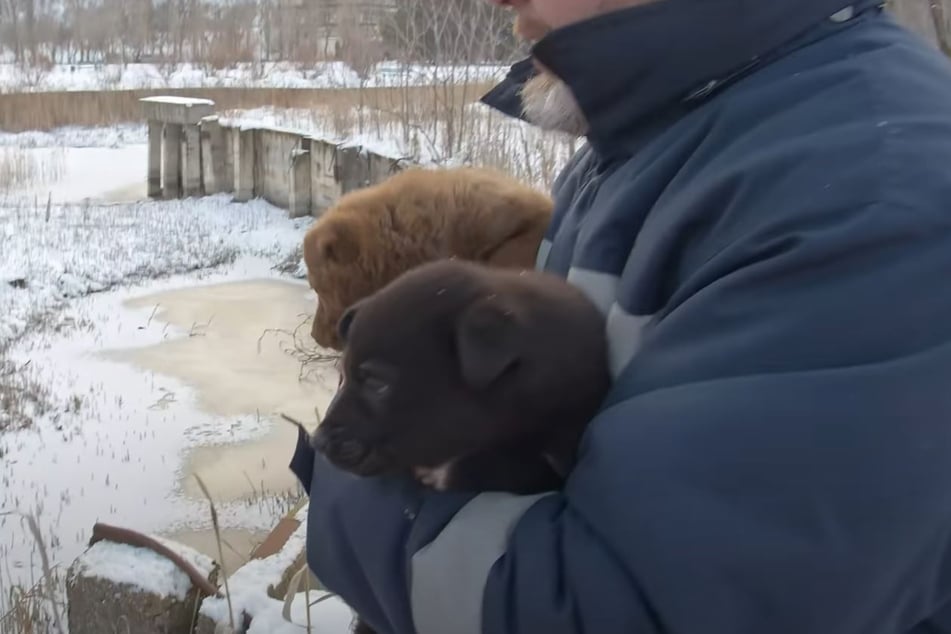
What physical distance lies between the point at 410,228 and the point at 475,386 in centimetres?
197

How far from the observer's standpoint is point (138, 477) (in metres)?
5.23

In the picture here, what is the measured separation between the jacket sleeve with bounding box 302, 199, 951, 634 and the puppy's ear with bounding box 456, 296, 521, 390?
34 centimetres

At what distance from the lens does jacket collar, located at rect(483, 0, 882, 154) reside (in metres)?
1.20

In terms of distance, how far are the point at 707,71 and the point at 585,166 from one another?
1.60ft

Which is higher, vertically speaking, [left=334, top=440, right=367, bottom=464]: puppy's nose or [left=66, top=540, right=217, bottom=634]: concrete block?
[left=334, top=440, right=367, bottom=464]: puppy's nose

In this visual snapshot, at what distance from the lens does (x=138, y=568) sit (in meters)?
2.36

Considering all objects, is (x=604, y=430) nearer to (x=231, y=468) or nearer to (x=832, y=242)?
(x=832, y=242)

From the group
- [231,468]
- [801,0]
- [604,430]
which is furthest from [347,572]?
[231,468]

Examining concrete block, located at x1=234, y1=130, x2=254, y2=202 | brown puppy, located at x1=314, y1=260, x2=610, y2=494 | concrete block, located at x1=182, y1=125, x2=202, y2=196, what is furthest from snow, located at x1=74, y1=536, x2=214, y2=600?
concrete block, located at x1=182, y1=125, x2=202, y2=196

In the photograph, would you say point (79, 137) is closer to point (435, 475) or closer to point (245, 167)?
point (245, 167)

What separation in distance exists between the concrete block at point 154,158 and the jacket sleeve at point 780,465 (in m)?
13.1

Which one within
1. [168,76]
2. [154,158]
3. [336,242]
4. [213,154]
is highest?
[336,242]

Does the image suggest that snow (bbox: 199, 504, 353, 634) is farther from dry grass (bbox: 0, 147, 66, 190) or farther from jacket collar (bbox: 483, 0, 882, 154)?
dry grass (bbox: 0, 147, 66, 190)

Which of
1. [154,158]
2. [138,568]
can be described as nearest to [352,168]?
[154,158]
